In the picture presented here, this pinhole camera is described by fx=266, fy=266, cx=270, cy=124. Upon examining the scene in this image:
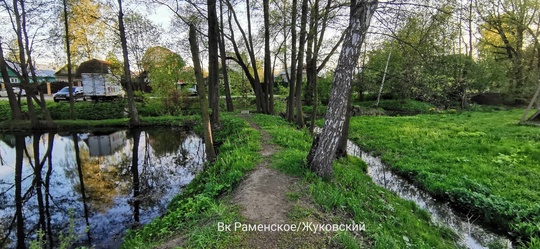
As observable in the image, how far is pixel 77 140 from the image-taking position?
1340 centimetres

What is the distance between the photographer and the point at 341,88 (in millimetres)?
4543

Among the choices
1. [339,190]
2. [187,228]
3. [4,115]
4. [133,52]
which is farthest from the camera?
[133,52]

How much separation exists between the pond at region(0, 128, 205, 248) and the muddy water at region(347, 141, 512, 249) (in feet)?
18.3

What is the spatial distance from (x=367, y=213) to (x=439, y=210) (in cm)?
265

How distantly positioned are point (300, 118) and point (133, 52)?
1409cm

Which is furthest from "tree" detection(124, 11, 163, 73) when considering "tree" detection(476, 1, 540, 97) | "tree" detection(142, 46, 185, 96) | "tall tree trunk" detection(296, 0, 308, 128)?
"tree" detection(476, 1, 540, 97)

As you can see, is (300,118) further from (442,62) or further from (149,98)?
(149,98)

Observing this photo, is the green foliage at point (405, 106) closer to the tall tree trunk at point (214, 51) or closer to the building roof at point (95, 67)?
the tall tree trunk at point (214, 51)

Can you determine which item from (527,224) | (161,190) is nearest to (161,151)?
(161,190)

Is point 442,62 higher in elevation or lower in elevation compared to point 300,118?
higher

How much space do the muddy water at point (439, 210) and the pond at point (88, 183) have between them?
5.57 metres

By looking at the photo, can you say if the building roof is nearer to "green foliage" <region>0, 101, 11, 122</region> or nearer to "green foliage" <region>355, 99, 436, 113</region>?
"green foliage" <region>0, 101, 11, 122</region>

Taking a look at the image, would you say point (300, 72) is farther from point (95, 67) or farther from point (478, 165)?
point (95, 67)

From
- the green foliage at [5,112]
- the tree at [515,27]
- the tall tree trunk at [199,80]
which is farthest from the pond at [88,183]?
the tree at [515,27]
